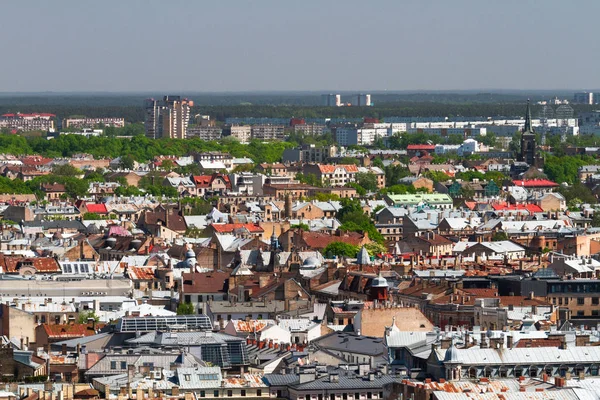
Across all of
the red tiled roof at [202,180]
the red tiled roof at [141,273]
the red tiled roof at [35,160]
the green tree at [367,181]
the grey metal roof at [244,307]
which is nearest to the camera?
the grey metal roof at [244,307]

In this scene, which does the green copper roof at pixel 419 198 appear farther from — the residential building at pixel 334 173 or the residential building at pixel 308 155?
the residential building at pixel 308 155

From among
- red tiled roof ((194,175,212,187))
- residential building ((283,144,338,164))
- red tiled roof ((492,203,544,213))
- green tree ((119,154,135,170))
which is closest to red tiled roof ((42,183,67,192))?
red tiled roof ((194,175,212,187))

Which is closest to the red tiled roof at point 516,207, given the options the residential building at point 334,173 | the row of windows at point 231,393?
the residential building at point 334,173

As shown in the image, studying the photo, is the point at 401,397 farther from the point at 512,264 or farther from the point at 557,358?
the point at 512,264

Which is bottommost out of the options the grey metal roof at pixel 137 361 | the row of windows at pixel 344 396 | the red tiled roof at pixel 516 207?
the red tiled roof at pixel 516 207

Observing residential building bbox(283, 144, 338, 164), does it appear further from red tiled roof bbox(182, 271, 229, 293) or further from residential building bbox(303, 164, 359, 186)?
red tiled roof bbox(182, 271, 229, 293)

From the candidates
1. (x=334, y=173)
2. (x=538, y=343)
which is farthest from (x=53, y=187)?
(x=538, y=343)

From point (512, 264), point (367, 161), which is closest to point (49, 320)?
point (512, 264)

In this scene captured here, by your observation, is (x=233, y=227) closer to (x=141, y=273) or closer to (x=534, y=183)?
(x=141, y=273)
